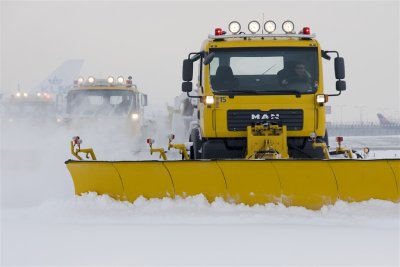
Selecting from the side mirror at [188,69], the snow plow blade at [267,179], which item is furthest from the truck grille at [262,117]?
the snow plow blade at [267,179]

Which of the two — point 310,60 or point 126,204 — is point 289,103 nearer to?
point 310,60

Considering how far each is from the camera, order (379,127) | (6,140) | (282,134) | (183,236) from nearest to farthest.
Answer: (183,236), (282,134), (6,140), (379,127)

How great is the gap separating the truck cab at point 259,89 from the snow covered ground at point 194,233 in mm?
1726

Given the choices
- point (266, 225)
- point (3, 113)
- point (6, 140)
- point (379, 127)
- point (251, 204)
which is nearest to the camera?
point (266, 225)

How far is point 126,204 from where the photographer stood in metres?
7.21

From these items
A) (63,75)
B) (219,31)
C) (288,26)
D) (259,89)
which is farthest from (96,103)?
(63,75)

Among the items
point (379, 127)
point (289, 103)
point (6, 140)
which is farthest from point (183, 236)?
point (379, 127)

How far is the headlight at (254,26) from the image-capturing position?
8867 mm

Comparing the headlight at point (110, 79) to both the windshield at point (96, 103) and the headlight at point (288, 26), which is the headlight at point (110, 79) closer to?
the windshield at point (96, 103)

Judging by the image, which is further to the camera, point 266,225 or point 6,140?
point 6,140

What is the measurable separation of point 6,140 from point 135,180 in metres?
12.1

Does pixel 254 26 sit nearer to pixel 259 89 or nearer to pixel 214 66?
pixel 214 66

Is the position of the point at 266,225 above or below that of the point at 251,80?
below

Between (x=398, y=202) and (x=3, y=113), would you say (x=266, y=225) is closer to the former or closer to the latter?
(x=398, y=202)
